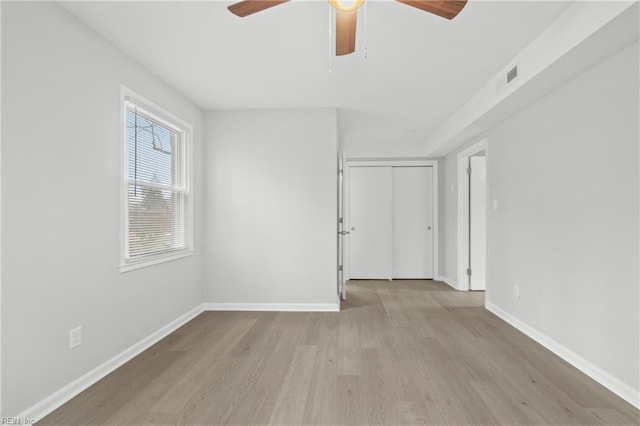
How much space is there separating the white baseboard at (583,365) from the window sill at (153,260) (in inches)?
135

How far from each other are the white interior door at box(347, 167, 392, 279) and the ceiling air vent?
344 cm

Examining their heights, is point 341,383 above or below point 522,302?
below

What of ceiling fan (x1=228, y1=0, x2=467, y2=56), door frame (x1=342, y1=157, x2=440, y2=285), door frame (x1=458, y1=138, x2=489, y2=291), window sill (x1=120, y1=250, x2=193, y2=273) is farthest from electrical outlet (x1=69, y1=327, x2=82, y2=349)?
door frame (x1=458, y1=138, x2=489, y2=291)

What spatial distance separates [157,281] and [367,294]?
297 centimetres

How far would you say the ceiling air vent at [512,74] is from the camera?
2.72 meters

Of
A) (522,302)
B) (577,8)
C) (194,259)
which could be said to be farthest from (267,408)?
(577,8)

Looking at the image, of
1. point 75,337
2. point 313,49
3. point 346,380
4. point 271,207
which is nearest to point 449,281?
point 271,207

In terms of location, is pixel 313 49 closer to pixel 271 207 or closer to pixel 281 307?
pixel 271 207

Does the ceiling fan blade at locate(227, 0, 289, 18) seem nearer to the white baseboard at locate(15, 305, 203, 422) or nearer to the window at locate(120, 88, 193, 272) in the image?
the window at locate(120, 88, 193, 272)

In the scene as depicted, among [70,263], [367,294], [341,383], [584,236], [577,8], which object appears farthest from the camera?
[367,294]

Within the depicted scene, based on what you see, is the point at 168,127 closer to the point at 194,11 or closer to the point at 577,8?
the point at 194,11

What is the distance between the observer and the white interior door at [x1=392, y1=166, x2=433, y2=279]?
623cm

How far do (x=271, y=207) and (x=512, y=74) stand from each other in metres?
2.70

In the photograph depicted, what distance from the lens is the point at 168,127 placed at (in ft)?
11.2
